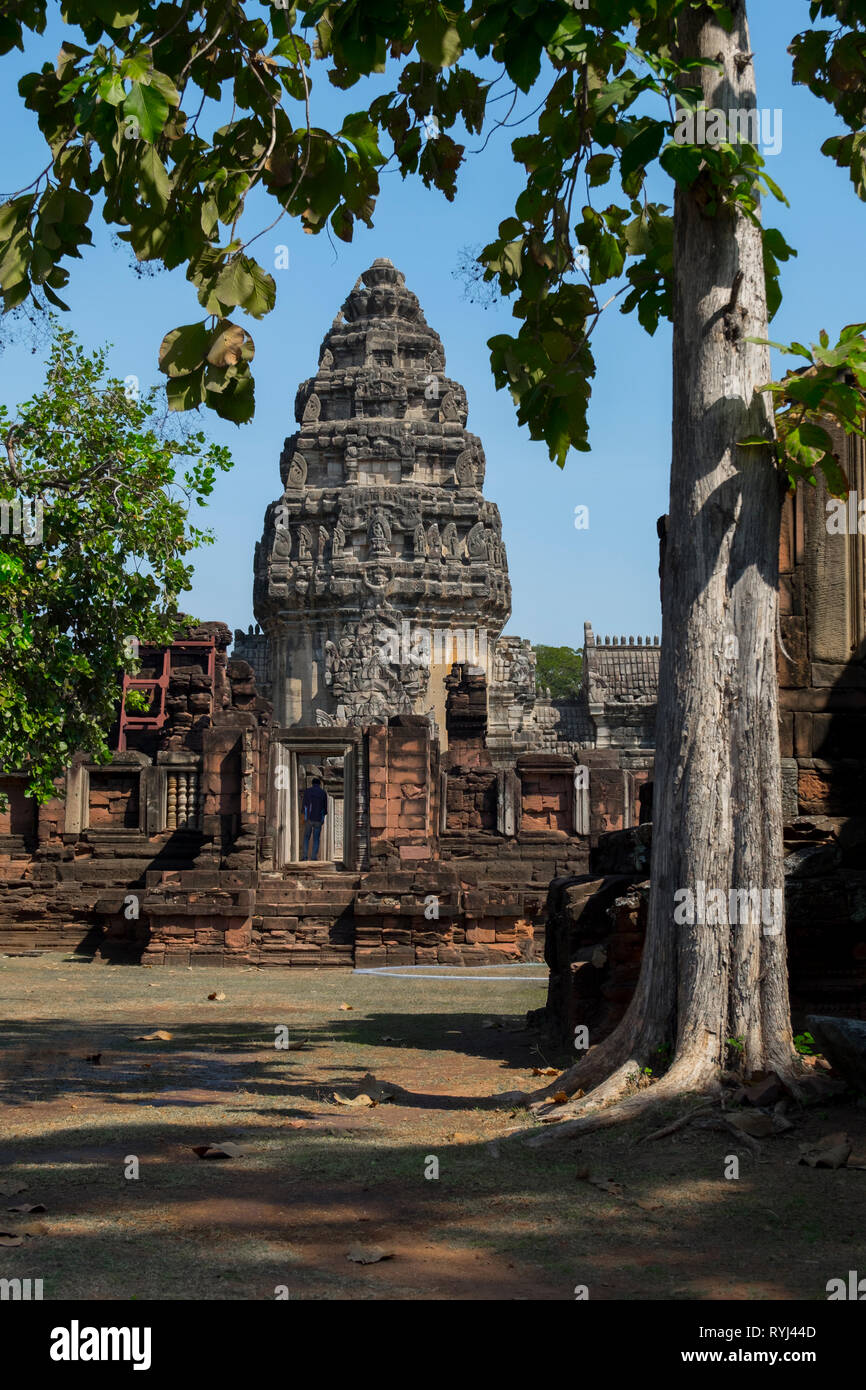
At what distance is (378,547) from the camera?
1893 inches

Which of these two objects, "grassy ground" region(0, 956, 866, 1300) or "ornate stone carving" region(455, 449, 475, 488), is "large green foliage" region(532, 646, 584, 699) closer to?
"ornate stone carving" region(455, 449, 475, 488)

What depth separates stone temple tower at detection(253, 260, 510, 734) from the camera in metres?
47.8

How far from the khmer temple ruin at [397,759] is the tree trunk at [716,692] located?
185 centimetres

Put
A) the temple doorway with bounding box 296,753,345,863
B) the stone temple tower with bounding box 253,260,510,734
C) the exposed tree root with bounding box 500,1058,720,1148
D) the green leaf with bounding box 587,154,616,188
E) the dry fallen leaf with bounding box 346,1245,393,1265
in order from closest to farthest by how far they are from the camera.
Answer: the dry fallen leaf with bounding box 346,1245,393,1265
the exposed tree root with bounding box 500,1058,720,1148
the green leaf with bounding box 587,154,616,188
the temple doorway with bounding box 296,753,345,863
the stone temple tower with bounding box 253,260,510,734

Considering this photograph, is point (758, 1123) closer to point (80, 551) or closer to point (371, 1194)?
A: point (371, 1194)

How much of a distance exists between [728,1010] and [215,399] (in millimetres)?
3574

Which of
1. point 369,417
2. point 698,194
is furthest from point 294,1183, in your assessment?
point 369,417

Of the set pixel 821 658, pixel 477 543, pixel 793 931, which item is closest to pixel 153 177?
pixel 821 658

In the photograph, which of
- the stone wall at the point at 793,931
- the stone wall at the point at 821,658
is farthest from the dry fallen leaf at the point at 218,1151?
the stone wall at the point at 821,658

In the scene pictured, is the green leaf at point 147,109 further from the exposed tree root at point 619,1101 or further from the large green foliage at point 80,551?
the large green foliage at point 80,551

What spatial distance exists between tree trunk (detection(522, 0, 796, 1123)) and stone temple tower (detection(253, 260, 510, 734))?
131ft

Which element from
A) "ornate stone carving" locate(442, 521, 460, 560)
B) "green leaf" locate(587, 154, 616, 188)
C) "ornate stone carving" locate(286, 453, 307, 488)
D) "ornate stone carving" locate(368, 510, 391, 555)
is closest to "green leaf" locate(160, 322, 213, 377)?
"green leaf" locate(587, 154, 616, 188)

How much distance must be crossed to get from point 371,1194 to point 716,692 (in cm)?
275

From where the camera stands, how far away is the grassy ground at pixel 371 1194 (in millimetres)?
3795
